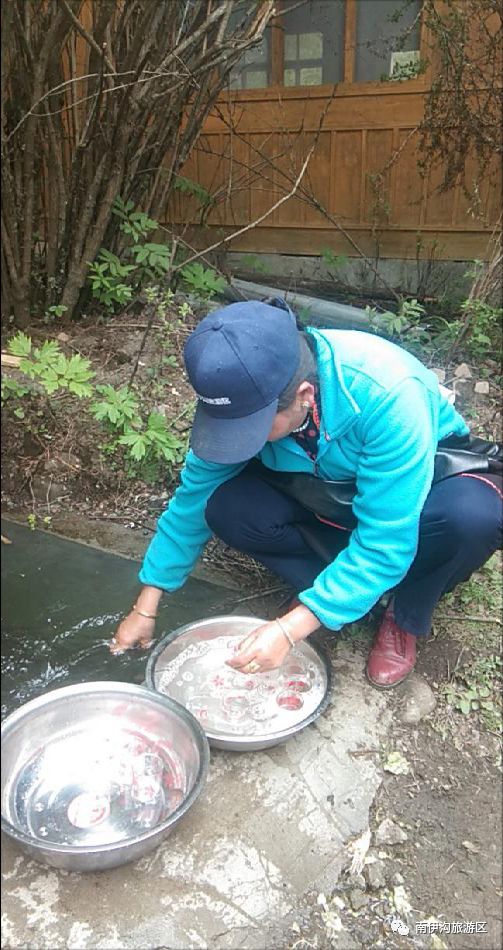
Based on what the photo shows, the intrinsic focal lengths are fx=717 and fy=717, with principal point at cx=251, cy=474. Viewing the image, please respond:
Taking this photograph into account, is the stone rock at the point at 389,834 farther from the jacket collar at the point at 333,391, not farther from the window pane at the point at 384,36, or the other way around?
the window pane at the point at 384,36

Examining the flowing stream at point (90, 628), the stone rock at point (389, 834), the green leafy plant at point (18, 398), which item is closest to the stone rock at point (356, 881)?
the stone rock at point (389, 834)

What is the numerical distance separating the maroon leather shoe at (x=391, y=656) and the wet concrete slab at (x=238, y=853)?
0.05 meters

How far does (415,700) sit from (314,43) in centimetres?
500

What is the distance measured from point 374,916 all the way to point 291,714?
58 centimetres

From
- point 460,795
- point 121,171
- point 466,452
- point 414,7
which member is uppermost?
point 414,7

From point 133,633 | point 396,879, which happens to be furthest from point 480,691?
point 133,633

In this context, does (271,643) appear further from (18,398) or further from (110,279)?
(110,279)

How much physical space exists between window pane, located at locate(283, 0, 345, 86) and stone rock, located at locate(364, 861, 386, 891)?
471 cm

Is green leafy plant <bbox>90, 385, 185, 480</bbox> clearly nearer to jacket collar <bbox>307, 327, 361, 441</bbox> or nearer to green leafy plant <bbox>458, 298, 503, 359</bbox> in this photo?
jacket collar <bbox>307, 327, 361, 441</bbox>

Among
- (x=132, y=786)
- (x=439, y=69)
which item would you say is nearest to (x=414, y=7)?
(x=439, y=69)

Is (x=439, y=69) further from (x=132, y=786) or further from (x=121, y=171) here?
(x=132, y=786)

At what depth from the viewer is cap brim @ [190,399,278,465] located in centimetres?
147

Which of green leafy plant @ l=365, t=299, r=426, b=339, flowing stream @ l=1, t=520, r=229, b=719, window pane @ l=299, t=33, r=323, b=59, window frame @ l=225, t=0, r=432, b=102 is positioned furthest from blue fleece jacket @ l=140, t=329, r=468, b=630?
window pane @ l=299, t=33, r=323, b=59

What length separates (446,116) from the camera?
187 inches
